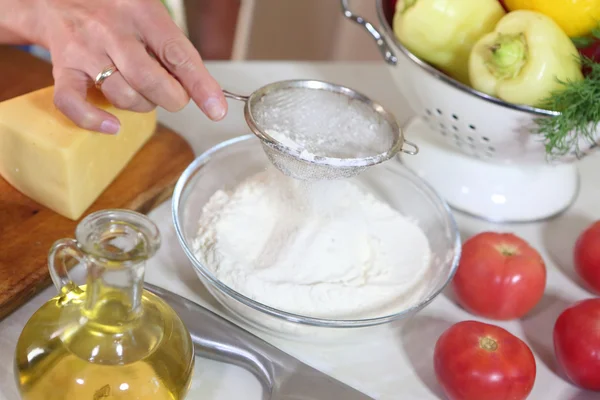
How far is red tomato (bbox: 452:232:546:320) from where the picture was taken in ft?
2.46

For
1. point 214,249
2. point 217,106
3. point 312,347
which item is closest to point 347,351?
point 312,347

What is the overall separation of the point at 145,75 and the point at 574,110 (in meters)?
0.49

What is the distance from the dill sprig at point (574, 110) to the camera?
0.75 m

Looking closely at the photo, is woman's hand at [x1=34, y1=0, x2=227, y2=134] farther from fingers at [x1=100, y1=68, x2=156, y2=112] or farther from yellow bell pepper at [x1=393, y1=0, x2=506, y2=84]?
yellow bell pepper at [x1=393, y1=0, x2=506, y2=84]

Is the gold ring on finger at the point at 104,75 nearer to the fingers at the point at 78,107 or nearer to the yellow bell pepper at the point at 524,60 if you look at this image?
the fingers at the point at 78,107

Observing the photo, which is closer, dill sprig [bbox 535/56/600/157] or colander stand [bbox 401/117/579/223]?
dill sprig [bbox 535/56/600/157]

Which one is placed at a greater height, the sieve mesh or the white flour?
the sieve mesh

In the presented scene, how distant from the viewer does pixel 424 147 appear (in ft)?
3.19

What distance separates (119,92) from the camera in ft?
2.52

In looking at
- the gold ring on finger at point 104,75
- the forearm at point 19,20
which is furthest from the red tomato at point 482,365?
the forearm at point 19,20

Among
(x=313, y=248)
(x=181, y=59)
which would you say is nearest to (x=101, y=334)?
(x=313, y=248)

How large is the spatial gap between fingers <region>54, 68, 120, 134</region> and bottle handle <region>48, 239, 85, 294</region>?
0.26 meters

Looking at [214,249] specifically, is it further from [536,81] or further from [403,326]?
[536,81]

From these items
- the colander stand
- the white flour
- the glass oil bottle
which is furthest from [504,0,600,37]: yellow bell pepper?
the glass oil bottle
